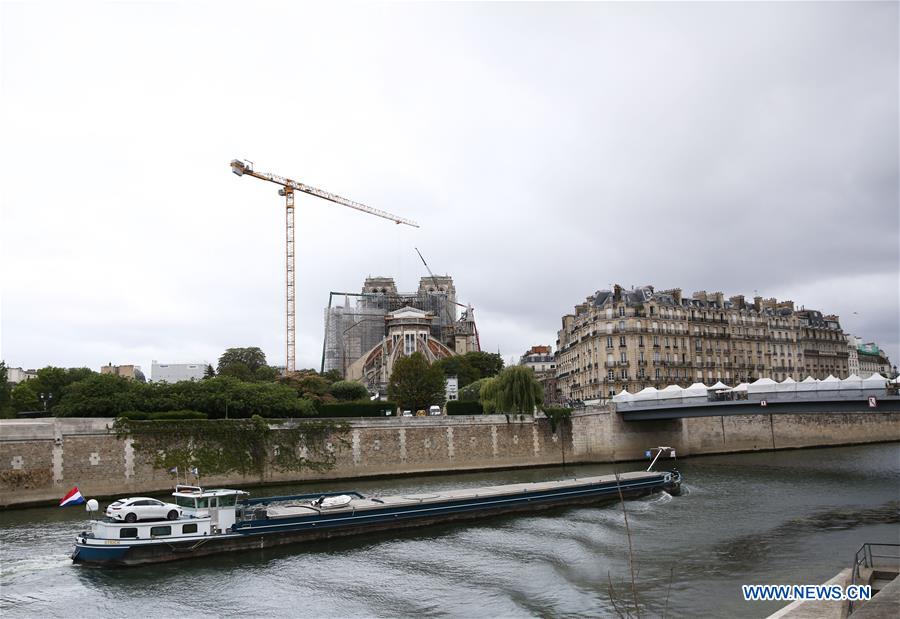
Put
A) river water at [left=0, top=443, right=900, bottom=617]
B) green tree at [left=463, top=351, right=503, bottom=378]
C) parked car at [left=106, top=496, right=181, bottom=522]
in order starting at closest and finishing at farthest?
1. river water at [left=0, top=443, right=900, bottom=617]
2. parked car at [left=106, top=496, right=181, bottom=522]
3. green tree at [left=463, top=351, right=503, bottom=378]

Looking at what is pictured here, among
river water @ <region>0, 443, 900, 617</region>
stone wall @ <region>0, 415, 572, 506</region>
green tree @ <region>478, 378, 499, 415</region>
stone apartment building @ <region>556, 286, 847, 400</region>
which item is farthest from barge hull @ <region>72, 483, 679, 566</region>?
stone apartment building @ <region>556, 286, 847, 400</region>

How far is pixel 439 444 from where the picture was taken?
55281mm

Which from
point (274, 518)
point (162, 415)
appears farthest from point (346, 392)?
point (274, 518)

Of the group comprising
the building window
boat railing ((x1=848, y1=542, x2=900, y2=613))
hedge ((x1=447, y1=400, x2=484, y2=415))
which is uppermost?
the building window

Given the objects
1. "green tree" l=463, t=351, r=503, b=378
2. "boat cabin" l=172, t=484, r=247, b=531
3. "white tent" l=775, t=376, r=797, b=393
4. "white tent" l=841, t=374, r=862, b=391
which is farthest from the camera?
"green tree" l=463, t=351, r=503, b=378

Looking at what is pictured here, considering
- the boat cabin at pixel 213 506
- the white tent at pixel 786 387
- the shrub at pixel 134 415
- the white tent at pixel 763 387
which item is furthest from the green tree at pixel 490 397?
the boat cabin at pixel 213 506

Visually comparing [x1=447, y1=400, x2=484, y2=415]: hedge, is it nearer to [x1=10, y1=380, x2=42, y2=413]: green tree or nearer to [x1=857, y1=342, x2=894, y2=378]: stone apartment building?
[x1=10, y1=380, x2=42, y2=413]: green tree

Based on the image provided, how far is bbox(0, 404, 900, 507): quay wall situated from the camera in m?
40.8

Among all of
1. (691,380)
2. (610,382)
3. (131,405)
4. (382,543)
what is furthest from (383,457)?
(691,380)

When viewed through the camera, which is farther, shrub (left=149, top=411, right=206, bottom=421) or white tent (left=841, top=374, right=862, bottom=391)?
white tent (left=841, top=374, right=862, bottom=391)

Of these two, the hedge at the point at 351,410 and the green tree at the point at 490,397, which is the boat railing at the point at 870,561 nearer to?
the hedge at the point at 351,410

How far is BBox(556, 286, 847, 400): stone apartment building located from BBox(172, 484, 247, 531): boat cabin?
→ 197 feet

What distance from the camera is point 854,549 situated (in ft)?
83.7

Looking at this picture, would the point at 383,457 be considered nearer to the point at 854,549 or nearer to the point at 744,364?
the point at 854,549
